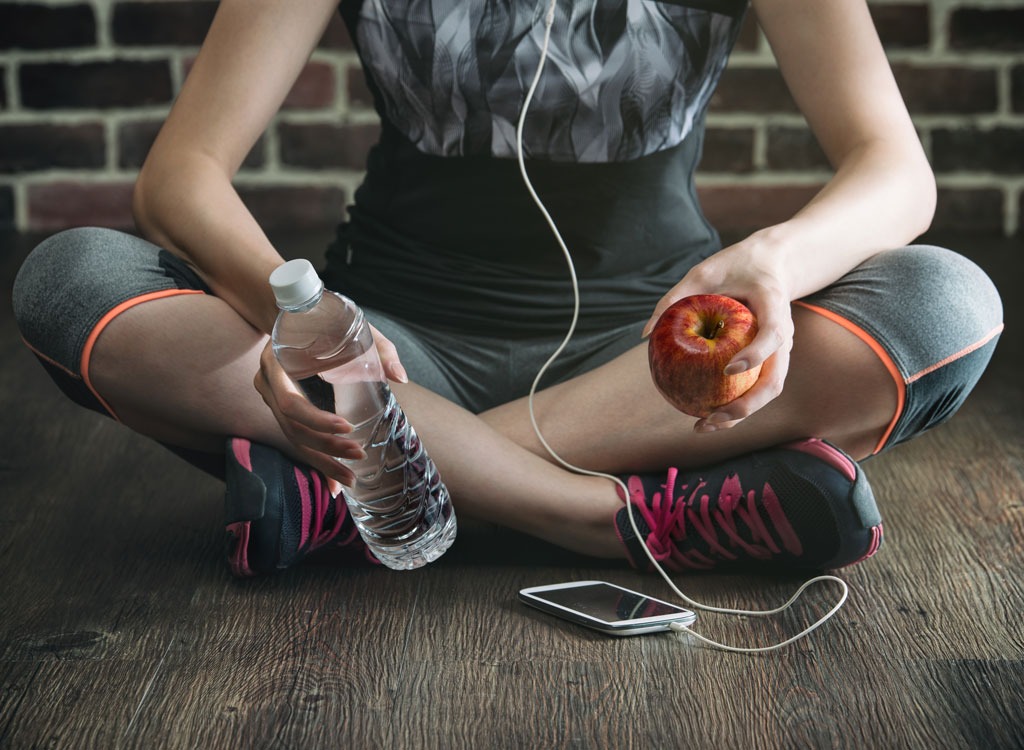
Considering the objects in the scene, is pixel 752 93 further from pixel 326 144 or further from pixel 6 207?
pixel 6 207

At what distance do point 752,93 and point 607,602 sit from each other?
1559 mm

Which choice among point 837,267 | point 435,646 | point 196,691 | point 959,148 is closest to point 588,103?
point 837,267

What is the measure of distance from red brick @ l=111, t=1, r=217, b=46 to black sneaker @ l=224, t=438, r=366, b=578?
1.51 metres

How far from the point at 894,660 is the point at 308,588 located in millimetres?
477

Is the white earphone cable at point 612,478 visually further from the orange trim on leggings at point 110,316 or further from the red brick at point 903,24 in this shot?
the red brick at point 903,24

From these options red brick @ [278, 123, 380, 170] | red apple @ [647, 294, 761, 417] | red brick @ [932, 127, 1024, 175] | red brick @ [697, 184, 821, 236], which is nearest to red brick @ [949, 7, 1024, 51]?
red brick @ [932, 127, 1024, 175]

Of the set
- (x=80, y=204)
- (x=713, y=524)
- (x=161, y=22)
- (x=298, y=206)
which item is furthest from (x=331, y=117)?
(x=713, y=524)

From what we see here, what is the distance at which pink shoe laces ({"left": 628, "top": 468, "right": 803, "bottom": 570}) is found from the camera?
0.99 m

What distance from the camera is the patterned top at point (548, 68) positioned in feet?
3.62

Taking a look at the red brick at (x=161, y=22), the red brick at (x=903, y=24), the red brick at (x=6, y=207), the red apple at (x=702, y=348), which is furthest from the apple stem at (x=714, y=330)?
the red brick at (x=6, y=207)

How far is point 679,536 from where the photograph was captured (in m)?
1.01

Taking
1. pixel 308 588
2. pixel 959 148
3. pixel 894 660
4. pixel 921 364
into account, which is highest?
pixel 921 364

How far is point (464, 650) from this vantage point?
0.90 m

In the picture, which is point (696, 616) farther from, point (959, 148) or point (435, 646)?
point (959, 148)
